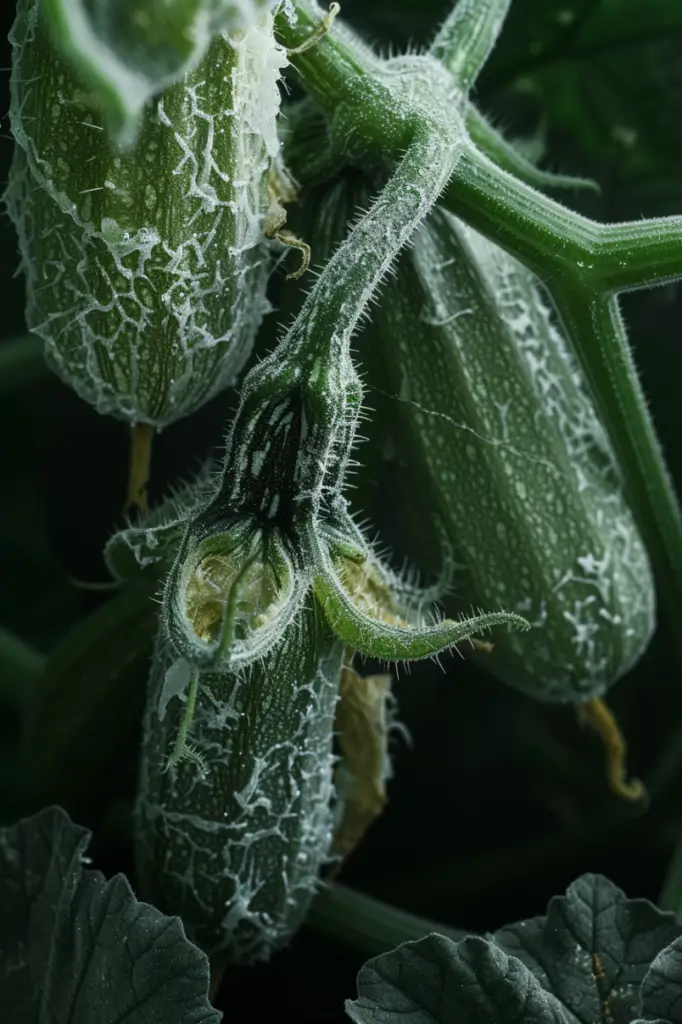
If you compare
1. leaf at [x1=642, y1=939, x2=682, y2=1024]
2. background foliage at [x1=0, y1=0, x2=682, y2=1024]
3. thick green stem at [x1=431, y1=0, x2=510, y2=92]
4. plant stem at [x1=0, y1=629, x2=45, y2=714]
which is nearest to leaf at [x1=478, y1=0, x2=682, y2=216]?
background foliage at [x1=0, y1=0, x2=682, y2=1024]

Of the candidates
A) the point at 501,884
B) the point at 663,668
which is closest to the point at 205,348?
the point at 501,884

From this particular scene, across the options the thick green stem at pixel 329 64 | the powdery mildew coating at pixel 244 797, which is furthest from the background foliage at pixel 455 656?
the thick green stem at pixel 329 64

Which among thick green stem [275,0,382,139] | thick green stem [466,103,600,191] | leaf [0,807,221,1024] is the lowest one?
leaf [0,807,221,1024]

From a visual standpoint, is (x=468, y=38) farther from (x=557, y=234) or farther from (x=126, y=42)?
(x=126, y=42)

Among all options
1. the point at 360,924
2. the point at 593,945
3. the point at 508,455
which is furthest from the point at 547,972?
the point at 508,455

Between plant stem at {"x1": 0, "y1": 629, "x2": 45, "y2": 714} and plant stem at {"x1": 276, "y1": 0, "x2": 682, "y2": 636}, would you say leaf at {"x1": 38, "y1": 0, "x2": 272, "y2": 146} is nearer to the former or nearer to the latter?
plant stem at {"x1": 276, "y1": 0, "x2": 682, "y2": 636}

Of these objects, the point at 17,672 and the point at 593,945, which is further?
the point at 17,672
